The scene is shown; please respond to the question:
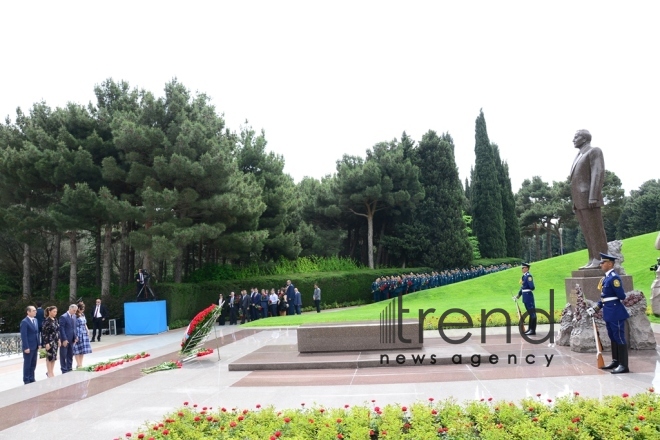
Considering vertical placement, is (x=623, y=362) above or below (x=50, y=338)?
below

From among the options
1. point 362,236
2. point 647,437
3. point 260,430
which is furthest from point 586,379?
point 362,236

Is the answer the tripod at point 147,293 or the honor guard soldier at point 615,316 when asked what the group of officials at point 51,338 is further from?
the honor guard soldier at point 615,316

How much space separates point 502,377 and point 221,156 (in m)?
18.4

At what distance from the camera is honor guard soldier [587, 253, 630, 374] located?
7.95 metres

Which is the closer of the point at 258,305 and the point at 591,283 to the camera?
the point at 591,283

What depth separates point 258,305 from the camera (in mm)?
25094

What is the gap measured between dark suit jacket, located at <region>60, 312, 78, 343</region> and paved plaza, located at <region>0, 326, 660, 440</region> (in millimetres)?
1227

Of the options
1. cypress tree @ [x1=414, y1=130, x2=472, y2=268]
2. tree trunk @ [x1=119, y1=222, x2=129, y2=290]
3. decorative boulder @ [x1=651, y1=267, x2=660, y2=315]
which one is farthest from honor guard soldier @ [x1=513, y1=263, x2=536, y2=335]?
cypress tree @ [x1=414, y1=130, x2=472, y2=268]

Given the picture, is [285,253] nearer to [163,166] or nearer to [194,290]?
[194,290]

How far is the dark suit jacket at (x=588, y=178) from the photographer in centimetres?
1080

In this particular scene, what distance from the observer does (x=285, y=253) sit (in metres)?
33.0

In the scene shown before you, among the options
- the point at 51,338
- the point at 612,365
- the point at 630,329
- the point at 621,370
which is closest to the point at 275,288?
the point at 51,338

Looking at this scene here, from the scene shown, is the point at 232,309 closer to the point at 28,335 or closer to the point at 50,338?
the point at 50,338

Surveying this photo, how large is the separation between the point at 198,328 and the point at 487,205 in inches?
1716
